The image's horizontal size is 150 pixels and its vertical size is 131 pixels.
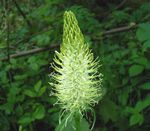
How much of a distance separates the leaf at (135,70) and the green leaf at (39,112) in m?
0.77

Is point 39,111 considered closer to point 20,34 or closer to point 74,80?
point 20,34

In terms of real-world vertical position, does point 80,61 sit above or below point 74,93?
above

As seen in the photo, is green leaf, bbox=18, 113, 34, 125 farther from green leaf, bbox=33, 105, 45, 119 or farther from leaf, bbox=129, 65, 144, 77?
leaf, bbox=129, 65, 144, 77

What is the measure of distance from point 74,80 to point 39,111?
1426 mm

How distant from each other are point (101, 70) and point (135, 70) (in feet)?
0.91

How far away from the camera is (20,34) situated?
174 inches

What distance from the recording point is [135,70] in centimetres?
367

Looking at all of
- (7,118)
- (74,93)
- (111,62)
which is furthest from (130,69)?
(74,93)

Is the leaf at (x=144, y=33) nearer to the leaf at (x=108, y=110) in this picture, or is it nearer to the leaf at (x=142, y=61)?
the leaf at (x=142, y=61)

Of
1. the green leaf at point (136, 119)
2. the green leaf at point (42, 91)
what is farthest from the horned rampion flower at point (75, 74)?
the green leaf at point (42, 91)

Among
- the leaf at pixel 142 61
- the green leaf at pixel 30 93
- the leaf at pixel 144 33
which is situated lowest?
the green leaf at pixel 30 93

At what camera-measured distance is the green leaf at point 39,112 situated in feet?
11.7

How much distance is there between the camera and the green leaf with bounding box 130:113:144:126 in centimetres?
341

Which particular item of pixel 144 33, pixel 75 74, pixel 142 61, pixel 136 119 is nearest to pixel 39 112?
pixel 136 119
